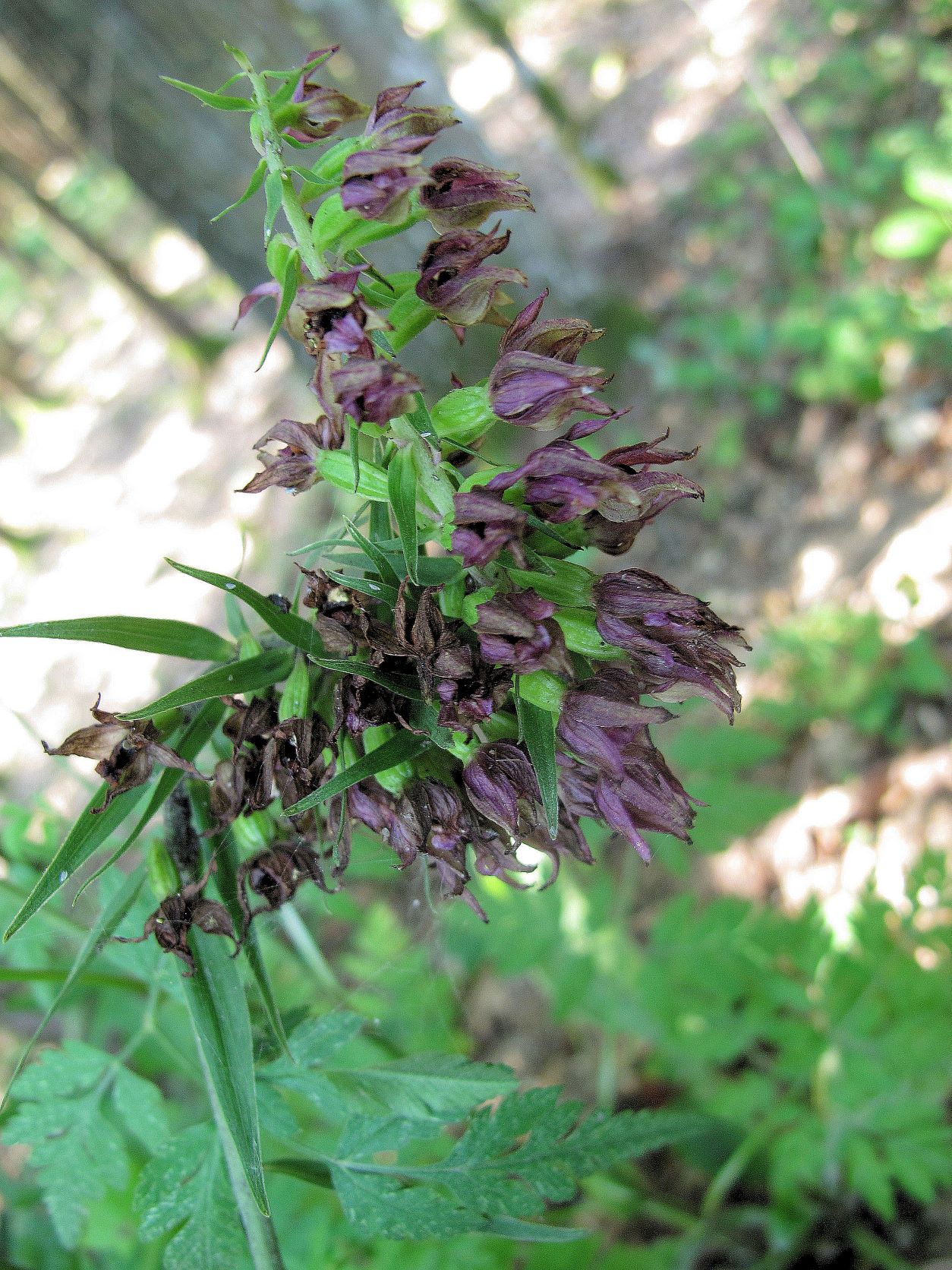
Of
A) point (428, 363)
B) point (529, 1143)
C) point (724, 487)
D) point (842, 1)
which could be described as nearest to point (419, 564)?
point (529, 1143)

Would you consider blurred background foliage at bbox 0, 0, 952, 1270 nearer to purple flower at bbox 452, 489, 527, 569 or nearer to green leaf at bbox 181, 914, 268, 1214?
green leaf at bbox 181, 914, 268, 1214

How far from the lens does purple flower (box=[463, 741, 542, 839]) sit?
1106mm

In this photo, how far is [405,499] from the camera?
3.54 feet

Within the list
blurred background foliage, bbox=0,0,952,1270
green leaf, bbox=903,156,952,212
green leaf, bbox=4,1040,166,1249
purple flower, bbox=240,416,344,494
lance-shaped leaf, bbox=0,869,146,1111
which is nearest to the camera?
lance-shaped leaf, bbox=0,869,146,1111

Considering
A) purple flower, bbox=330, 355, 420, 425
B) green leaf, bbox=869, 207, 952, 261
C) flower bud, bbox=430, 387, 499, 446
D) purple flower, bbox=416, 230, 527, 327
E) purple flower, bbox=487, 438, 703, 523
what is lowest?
purple flower, bbox=330, 355, 420, 425

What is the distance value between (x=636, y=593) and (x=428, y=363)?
356cm

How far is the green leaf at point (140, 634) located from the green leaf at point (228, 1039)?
14.2 inches

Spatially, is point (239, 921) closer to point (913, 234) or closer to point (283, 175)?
point (283, 175)

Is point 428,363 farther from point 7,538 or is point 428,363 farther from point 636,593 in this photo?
point 7,538

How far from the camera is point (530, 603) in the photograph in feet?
3.48

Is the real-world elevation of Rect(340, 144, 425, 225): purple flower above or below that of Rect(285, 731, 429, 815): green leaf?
above

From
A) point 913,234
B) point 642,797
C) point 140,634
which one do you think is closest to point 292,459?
point 140,634

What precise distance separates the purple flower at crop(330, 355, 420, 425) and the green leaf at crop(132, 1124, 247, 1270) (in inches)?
40.7

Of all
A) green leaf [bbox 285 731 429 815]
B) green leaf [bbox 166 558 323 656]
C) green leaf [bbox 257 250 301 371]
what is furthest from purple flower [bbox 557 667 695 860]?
green leaf [bbox 257 250 301 371]
